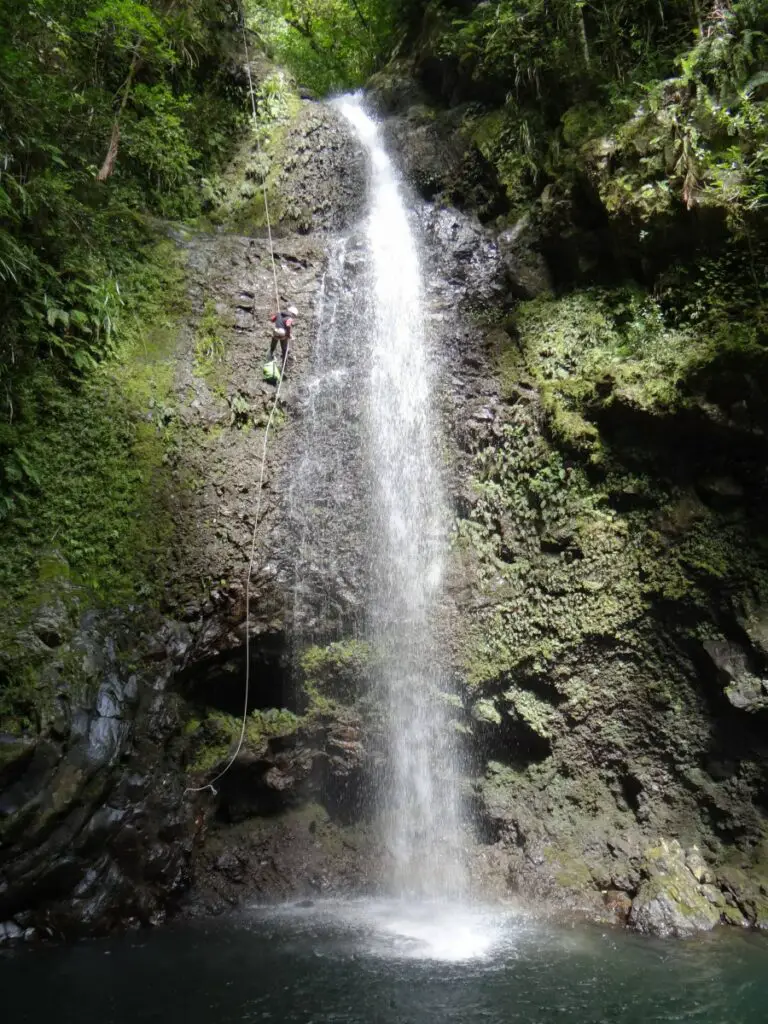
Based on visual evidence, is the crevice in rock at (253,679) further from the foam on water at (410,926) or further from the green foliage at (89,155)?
the green foliage at (89,155)

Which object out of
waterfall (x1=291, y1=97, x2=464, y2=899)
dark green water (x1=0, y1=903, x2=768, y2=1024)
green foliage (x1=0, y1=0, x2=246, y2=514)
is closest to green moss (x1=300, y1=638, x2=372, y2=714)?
waterfall (x1=291, y1=97, x2=464, y2=899)

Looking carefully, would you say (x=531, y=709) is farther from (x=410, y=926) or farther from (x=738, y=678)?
(x=410, y=926)

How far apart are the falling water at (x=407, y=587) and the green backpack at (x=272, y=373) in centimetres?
127

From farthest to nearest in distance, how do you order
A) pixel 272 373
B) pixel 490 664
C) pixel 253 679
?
pixel 272 373
pixel 253 679
pixel 490 664

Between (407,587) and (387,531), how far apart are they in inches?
29.5

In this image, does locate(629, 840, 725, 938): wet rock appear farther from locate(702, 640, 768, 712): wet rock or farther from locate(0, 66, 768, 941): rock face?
locate(702, 640, 768, 712): wet rock

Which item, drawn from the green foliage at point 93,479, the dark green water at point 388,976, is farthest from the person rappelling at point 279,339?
the dark green water at point 388,976

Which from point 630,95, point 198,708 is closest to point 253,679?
point 198,708

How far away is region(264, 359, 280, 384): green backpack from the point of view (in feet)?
28.0

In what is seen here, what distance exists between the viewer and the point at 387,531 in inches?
311

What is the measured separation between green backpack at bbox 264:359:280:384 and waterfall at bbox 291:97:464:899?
49 centimetres

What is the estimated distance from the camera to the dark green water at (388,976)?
4258mm

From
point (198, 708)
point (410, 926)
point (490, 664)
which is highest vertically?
point (490, 664)

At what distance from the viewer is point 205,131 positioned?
10.9m
